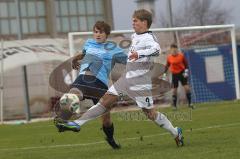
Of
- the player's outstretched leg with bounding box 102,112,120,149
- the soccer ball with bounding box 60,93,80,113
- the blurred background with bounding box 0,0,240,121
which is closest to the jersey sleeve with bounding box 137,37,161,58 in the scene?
the soccer ball with bounding box 60,93,80,113

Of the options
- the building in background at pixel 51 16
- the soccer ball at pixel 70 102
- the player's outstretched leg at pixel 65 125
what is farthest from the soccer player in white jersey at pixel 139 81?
the building in background at pixel 51 16

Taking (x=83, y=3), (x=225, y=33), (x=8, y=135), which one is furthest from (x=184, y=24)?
(x=8, y=135)

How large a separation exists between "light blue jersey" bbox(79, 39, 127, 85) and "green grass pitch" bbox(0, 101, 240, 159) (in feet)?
3.79

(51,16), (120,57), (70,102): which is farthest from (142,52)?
(51,16)

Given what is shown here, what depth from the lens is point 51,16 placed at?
56.0 metres

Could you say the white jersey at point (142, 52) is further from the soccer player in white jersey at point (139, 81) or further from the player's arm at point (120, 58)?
the player's arm at point (120, 58)

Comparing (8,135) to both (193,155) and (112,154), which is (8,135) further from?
(193,155)

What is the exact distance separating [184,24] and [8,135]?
1901 inches

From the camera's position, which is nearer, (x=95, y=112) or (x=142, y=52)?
(x=142, y=52)

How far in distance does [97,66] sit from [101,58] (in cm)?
17

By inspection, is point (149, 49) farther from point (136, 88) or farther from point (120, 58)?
point (120, 58)

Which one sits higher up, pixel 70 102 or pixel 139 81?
pixel 139 81

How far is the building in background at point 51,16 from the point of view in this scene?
2151 inches

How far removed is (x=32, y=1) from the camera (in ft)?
185
